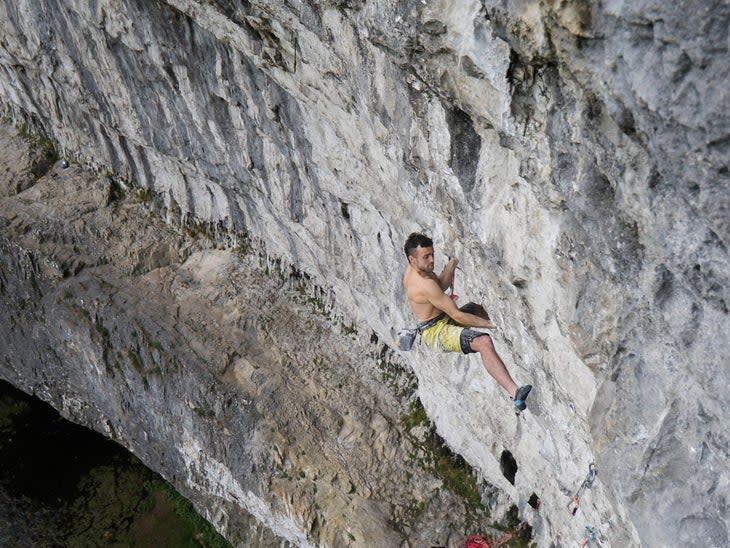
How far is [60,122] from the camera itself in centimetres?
1486

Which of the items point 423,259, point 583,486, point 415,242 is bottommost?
point 583,486

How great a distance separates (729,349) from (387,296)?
5.94 meters

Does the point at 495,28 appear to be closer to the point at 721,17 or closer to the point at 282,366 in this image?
the point at 721,17

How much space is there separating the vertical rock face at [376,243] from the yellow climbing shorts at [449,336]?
48cm

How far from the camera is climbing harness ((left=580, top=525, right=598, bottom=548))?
725 cm

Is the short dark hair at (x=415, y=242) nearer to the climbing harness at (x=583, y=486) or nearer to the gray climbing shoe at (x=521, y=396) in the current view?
the gray climbing shoe at (x=521, y=396)

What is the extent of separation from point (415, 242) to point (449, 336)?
3.83ft

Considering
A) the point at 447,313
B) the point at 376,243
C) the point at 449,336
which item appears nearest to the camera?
the point at 447,313

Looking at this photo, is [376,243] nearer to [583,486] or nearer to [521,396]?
[521,396]

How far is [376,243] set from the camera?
9219 mm

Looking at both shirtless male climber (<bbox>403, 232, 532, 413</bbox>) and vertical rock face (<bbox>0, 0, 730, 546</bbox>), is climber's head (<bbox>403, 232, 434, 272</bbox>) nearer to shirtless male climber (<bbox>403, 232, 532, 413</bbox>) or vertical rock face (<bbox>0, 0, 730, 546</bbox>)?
shirtless male climber (<bbox>403, 232, 532, 413</bbox>)

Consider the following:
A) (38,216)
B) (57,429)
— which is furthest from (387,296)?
(57,429)

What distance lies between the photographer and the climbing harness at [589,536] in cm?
725

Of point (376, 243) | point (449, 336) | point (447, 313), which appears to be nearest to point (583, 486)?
point (449, 336)
